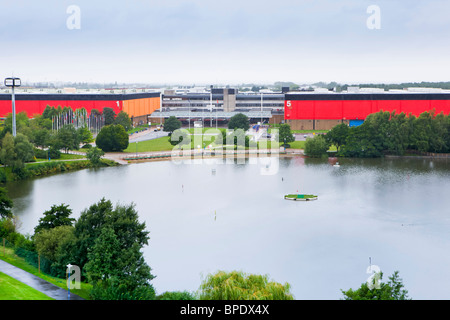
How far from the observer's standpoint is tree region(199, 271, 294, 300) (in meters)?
8.64

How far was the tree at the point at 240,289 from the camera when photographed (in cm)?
864

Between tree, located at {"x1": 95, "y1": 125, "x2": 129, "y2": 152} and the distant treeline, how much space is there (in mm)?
10135

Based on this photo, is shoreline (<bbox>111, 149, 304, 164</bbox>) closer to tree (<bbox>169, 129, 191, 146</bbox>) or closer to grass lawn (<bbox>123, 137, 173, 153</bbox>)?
grass lawn (<bbox>123, 137, 173, 153</bbox>)

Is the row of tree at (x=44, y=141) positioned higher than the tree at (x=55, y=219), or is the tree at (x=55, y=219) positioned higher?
the row of tree at (x=44, y=141)

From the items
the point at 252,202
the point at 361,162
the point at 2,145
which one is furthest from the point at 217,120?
the point at 252,202

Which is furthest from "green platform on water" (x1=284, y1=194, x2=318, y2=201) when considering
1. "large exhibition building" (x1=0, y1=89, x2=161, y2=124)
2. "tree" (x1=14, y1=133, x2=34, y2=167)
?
"large exhibition building" (x1=0, y1=89, x2=161, y2=124)

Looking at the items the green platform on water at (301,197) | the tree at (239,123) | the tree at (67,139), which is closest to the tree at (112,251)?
the green platform on water at (301,197)

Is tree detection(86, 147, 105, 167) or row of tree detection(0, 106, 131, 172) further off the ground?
row of tree detection(0, 106, 131, 172)

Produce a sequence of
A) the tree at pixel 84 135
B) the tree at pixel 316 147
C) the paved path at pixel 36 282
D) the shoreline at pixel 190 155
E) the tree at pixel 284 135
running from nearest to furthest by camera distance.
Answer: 1. the paved path at pixel 36 282
2. the shoreline at pixel 190 155
3. the tree at pixel 316 147
4. the tree at pixel 84 135
5. the tree at pixel 284 135

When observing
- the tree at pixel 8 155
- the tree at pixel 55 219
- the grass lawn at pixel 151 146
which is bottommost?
the tree at pixel 55 219

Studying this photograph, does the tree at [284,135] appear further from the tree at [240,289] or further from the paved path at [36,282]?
the tree at [240,289]

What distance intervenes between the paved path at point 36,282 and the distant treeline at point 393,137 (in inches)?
A: 816

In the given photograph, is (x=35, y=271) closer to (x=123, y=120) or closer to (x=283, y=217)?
(x=283, y=217)

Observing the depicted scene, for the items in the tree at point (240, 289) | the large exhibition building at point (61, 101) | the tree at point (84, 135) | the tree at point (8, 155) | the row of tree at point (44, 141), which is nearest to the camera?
the tree at point (240, 289)
